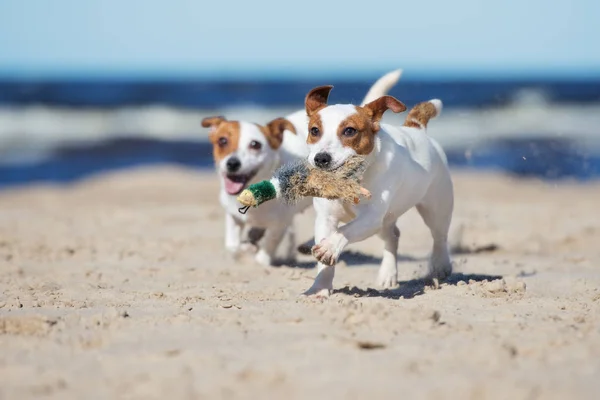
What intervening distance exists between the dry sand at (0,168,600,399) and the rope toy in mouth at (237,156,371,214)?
58 cm

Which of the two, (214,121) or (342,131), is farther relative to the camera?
(214,121)

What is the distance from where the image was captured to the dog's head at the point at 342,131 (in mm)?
4781

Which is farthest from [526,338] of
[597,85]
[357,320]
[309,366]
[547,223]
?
[597,85]

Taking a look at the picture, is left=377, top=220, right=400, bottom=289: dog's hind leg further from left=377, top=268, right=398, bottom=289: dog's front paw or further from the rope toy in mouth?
the rope toy in mouth

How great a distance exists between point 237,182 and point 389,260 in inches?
59.0

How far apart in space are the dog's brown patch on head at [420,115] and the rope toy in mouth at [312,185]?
1.28m

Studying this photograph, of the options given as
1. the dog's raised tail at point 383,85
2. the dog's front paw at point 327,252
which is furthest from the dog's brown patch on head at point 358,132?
the dog's raised tail at point 383,85

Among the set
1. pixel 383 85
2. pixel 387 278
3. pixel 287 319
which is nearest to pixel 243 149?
pixel 383 85

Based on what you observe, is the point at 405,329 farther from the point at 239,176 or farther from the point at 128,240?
the point at 128,240

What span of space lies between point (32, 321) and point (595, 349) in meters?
2.55

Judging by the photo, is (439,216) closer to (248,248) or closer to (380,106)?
(380,106)

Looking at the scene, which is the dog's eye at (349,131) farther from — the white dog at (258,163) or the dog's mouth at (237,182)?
the dog's mouth at (237,182)

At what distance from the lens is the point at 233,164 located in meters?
6.70

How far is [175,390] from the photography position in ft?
10.2
